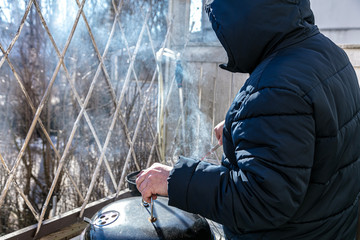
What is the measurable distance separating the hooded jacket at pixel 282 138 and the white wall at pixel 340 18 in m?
2.81

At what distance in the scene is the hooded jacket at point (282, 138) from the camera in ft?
2.45

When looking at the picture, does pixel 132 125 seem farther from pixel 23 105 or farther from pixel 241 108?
pixel 241 108

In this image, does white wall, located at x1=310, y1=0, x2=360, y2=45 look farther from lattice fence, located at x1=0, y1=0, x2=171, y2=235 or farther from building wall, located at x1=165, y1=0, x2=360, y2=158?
lattice fence, located at x1=0, y1=0, x2=171, y2=235

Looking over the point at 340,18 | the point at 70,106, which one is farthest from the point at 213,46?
the point at 70,106

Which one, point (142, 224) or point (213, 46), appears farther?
point (213, 46)

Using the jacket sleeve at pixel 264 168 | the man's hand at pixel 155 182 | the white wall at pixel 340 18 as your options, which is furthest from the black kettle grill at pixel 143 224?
the white wall at pixel 340 18

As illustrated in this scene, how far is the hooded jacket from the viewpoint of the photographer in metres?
0.75

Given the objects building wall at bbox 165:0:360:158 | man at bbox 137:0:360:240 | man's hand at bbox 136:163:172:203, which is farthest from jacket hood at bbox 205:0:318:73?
building wall at bbox 165:0:360:158

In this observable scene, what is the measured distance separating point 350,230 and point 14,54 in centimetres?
470

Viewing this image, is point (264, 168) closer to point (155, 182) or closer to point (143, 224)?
point (155, 182)

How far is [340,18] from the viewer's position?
10.7 feet

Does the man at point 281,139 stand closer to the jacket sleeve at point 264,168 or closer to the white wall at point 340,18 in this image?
the jacket sleeve at point 264,168

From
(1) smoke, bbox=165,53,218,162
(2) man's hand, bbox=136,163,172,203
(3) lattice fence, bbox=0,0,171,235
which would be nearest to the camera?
(2) man's hand, bbox=136,163,172,203

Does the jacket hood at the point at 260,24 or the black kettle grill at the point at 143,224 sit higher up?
the jacket hood at the point at 260,24
